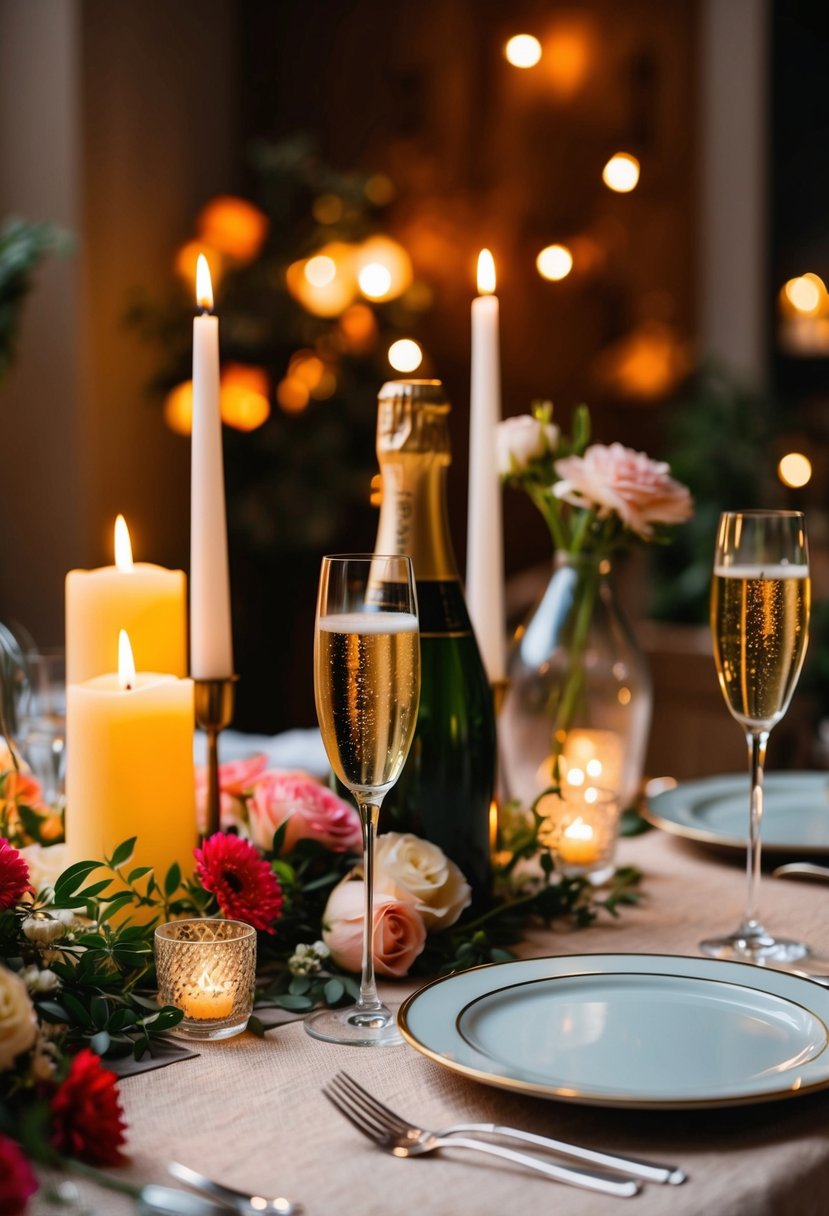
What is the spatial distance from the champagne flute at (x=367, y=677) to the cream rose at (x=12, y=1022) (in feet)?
0.67

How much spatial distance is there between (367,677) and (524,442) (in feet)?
1.54

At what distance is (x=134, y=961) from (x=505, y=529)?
427 cm

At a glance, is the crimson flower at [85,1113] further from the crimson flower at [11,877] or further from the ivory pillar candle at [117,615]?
the ivory pillar candle at [117,615]

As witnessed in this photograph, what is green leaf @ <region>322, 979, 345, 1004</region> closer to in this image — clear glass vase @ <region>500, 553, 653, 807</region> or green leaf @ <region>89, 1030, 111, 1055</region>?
green leaf @ <region>89, 1030, 111, 1055</region>

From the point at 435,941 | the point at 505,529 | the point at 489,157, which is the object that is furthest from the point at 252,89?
the point at 435,941

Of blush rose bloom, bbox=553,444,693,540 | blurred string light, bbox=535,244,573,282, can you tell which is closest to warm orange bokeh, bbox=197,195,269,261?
blurred string light, bbox=535,244,573,282

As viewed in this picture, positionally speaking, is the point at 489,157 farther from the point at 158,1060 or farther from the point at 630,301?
the point at 158,1060

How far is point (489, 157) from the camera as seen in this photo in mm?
4773

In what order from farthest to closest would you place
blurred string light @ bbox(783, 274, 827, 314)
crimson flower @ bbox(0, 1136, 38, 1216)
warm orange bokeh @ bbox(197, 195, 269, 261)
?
blurred string light @ bbox(783, 274, 827, 314)
warm orange bokeh @ bbox(197, 195, 269, 261)
crimson flower @ bbox(0, 1136, 38, 1216)

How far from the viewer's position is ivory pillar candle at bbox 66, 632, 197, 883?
2.82 feet

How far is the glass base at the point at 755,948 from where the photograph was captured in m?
0.93

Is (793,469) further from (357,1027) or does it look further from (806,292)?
(357,1027)

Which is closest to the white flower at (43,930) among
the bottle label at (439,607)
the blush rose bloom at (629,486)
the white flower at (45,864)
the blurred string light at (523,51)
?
the white flower at (45,864)

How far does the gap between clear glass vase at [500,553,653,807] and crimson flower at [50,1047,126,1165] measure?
2.06ft
